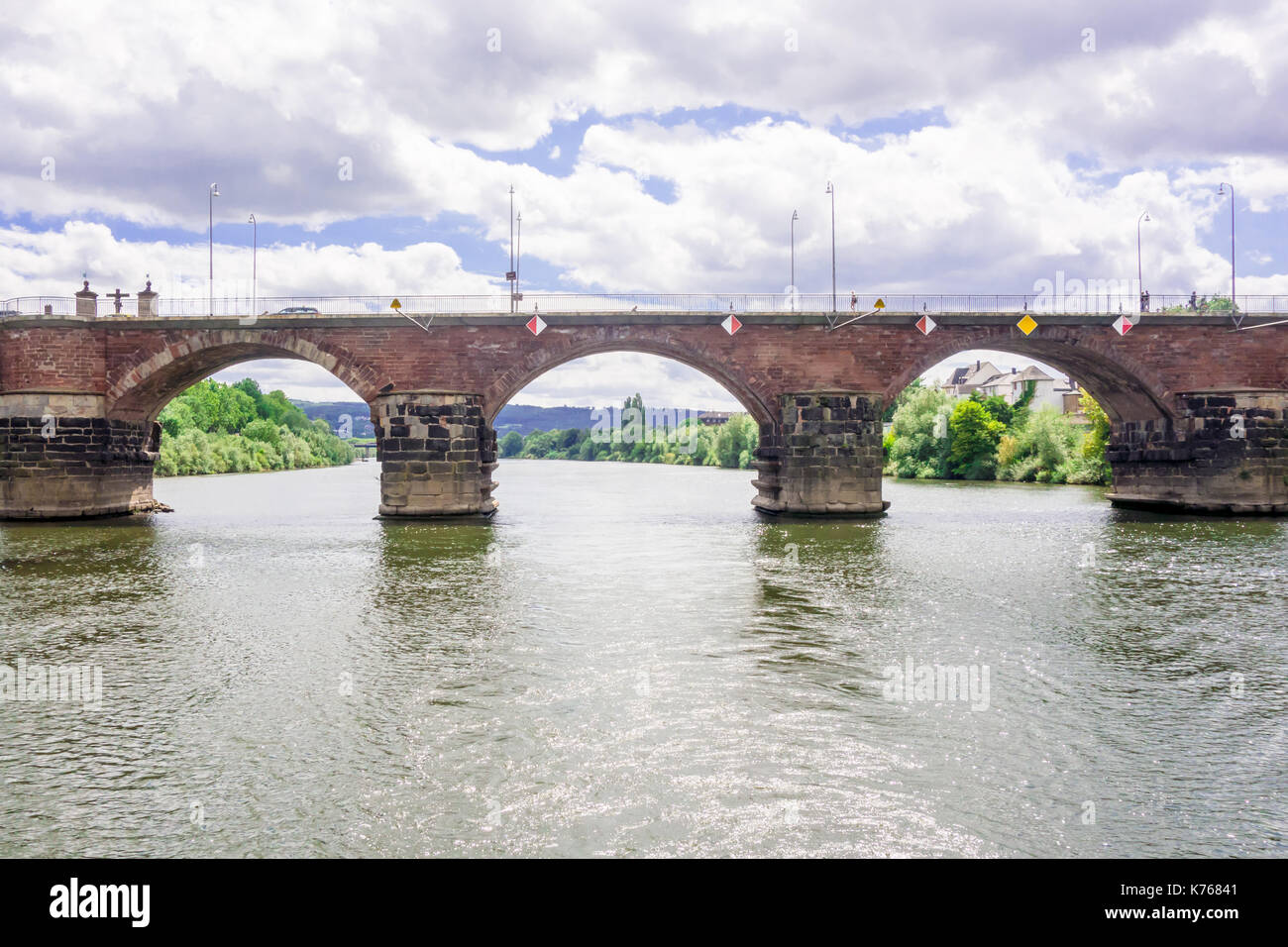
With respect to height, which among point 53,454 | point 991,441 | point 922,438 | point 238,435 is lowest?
point 53,454

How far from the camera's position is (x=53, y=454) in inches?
1141

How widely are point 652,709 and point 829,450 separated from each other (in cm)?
2163

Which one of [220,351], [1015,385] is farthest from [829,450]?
[1015,385]

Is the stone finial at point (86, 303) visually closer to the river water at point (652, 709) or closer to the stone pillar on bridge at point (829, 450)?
the river water at point (652, 709)

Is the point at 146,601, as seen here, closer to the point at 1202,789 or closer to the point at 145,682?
the point at 145,682

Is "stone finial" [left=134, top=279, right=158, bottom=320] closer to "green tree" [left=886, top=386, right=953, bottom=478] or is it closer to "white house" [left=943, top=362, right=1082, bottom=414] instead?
"green tree" [left=886, top=386, right=953, bottom=478]

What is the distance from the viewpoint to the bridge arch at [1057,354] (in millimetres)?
29656

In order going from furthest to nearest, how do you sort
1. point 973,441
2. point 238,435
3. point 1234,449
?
point 238,435 < point 973,441 < point 1234,449

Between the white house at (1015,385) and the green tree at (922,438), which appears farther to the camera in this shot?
the white house at (1015,385)

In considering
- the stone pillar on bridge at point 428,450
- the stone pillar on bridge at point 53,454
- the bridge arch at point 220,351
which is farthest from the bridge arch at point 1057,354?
the stone pillar on bridge at point 53,454

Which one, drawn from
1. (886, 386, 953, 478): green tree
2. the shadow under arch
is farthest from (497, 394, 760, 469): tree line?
the shadow under arch

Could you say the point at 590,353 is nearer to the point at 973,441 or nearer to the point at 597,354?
the point at 597,354

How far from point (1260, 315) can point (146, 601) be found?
3312 centimetres

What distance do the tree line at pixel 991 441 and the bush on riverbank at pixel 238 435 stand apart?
171 ft
